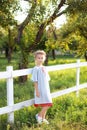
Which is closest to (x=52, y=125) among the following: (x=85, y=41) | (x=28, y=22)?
(x=28, y=22)

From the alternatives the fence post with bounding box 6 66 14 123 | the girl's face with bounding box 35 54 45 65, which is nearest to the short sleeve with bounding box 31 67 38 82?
the girl's face with bounding box 35 54 45 65

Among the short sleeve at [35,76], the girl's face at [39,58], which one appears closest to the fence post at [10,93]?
the short sleeve at [35,76]

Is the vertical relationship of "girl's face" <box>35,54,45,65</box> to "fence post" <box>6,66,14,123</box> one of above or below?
above

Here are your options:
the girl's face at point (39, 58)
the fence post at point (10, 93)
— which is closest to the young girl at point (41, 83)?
the girl's face at point (39, 58)

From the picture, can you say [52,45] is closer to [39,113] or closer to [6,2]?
[6,2]

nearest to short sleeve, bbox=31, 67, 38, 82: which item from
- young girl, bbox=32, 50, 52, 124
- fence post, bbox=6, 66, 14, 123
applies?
young girl, bbox=32, 50, 52, 124

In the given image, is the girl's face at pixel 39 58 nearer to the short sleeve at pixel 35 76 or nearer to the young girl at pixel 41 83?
the young girl at pixel 41 83

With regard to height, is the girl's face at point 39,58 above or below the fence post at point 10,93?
above

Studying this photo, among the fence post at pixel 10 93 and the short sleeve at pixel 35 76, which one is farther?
the short sleeve at pixel 35 76

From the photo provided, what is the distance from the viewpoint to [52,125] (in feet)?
22.9

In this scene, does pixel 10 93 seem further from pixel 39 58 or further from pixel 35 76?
pixel 39 58

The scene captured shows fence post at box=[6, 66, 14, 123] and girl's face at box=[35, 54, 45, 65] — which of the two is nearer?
fence post at box=[6, 66, 14, 123]

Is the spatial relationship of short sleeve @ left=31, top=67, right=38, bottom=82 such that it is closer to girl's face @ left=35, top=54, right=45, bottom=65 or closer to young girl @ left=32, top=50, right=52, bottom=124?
young girl @ left=32, top=50, right=52, bottom=124

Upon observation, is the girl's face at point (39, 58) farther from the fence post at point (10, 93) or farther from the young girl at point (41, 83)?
the fence post at point (10, 93)
